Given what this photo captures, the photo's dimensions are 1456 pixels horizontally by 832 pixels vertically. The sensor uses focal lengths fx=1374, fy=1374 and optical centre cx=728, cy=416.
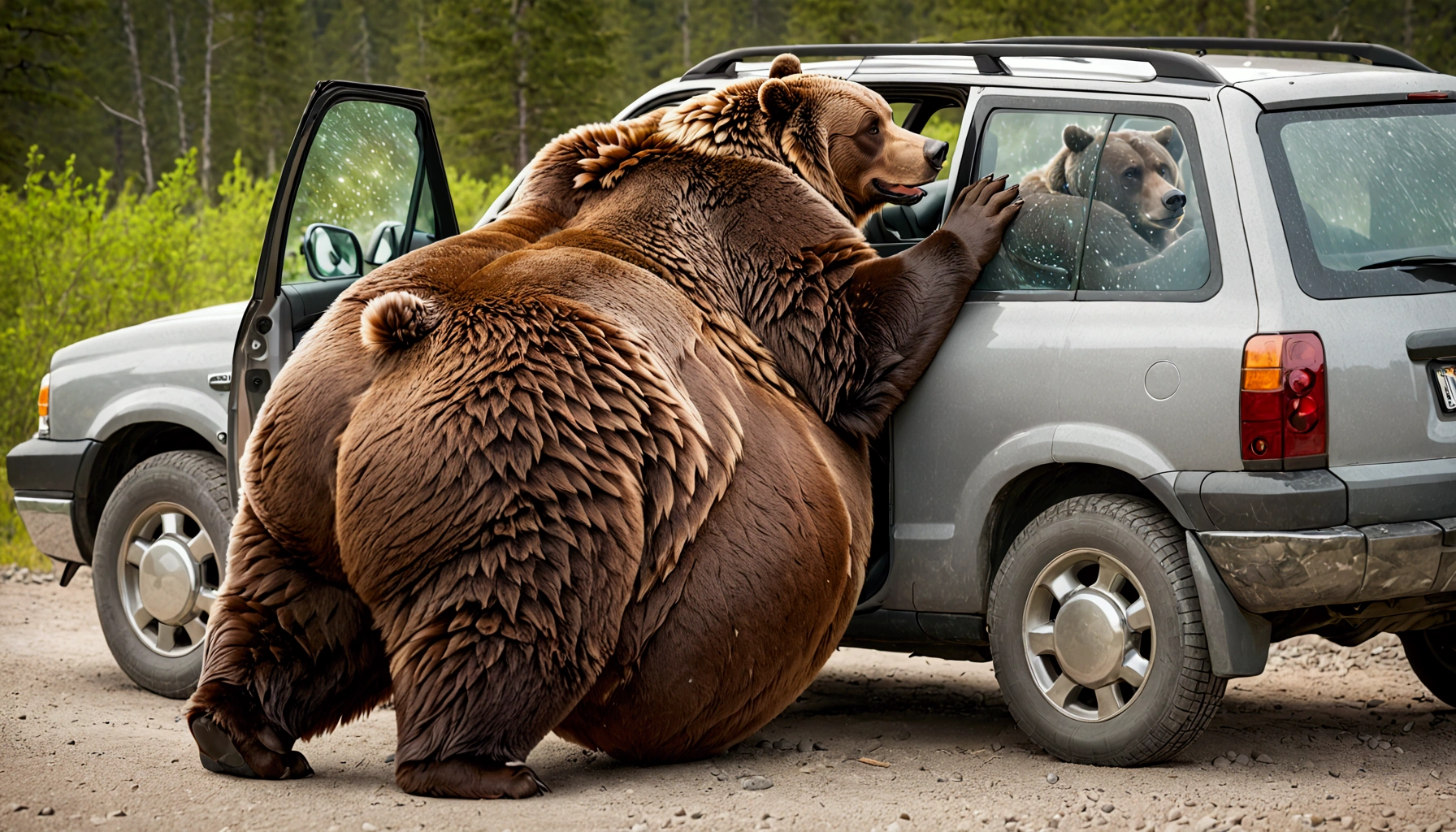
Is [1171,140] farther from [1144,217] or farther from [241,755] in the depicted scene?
[241,755]

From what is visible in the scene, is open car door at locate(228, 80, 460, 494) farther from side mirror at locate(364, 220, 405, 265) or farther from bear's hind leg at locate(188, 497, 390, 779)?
bear's hind leg at locate(188, 497, 390, 779)

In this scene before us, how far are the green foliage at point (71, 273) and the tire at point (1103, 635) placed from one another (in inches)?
335

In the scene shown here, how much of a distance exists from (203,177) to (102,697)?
131 ft

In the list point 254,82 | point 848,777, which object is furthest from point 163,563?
point 254,82

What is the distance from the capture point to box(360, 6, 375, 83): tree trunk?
192 feet

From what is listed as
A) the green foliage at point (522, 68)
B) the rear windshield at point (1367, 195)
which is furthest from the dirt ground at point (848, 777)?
the green foliage at point (522, 68)

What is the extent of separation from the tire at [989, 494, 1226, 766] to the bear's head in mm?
883

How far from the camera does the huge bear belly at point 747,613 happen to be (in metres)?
3.98

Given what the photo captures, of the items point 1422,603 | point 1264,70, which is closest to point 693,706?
point 1422,603

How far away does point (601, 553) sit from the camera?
381cm

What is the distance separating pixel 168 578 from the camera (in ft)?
19.2

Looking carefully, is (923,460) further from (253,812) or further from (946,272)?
(253,812)

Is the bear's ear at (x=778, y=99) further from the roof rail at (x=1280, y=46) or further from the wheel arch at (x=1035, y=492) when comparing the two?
the wheel arch at (x=1035, y=492)

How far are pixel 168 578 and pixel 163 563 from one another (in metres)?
0.07
